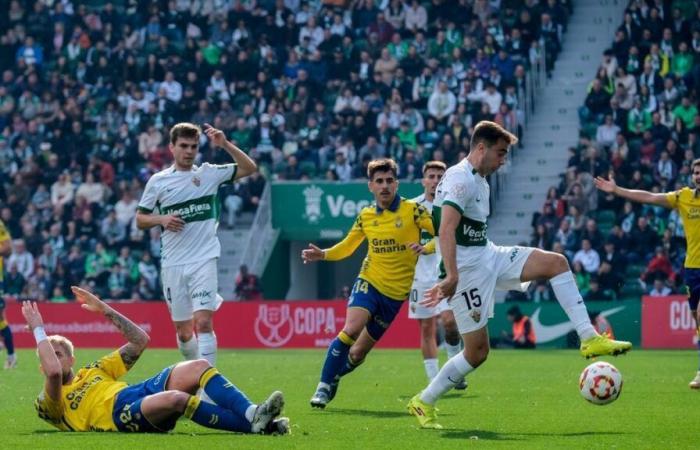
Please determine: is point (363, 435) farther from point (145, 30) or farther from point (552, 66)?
point (145, 30)

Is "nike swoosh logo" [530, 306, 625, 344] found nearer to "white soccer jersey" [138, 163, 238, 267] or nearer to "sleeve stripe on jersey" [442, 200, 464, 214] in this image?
"white soccer jersey" [138, 163, 238, 267]

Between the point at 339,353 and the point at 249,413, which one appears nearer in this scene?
the point at 249,413

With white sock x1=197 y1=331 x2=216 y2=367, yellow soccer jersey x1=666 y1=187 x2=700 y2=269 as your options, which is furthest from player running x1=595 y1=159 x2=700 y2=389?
white sock x1=197 y1=331 x2=216 y2=367

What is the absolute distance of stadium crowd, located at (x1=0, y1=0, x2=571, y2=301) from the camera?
32.5m

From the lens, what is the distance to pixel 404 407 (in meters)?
14.4

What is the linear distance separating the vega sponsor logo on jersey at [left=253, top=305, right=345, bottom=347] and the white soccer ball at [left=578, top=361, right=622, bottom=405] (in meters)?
16.9

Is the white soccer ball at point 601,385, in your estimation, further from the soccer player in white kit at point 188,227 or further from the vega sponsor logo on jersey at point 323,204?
the vega sponsor logo on jersey at point 323,204

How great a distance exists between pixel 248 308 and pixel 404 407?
580 inches

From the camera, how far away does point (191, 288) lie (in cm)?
1421

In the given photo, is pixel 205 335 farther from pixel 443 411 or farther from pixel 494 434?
pixel 494 434

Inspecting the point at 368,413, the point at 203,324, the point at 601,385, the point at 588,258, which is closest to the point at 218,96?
the point at 588,258

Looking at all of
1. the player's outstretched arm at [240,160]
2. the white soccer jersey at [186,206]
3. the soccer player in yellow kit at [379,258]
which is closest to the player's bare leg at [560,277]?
the soccer player in yellow kit at [379,258]

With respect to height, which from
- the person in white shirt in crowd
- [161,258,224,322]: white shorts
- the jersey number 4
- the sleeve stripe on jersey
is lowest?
the person in white shirt in crowd

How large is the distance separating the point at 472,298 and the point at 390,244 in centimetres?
301
